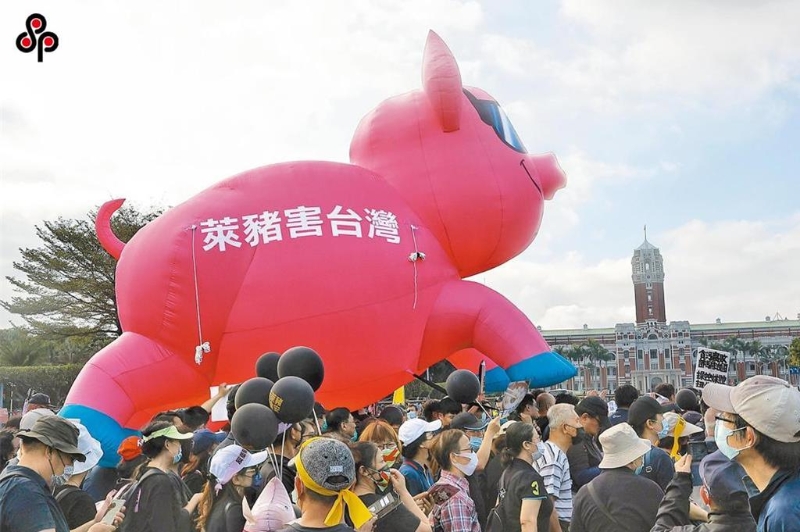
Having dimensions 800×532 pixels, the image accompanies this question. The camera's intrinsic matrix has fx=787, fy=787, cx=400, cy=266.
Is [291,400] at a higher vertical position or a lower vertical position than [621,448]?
higher

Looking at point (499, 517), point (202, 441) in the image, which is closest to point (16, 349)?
point (202, 441)

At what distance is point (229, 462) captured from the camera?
3.65m

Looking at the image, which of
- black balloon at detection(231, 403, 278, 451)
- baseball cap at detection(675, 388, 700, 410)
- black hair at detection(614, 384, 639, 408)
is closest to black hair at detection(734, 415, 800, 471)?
black balloon at detection(231, 403, 278, 451)

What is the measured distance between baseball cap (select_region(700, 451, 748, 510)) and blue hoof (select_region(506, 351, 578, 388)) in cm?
638

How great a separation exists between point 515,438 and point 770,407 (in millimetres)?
1825

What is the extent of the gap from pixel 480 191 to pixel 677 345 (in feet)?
265

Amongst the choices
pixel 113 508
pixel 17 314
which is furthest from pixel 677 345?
pixel 113 508

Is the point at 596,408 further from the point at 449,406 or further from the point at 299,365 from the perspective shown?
the point at 299,365

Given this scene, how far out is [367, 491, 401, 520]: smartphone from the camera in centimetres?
326

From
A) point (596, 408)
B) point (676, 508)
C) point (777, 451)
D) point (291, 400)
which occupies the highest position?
point (291, 400)

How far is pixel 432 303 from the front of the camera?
9.22 m

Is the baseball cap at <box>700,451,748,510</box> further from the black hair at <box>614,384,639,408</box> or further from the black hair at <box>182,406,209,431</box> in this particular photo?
the black hair at <box>182,406,209,431</box>

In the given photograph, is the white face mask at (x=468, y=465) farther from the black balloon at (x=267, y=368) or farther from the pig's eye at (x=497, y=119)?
the pig's eye at (x=497, y=119)

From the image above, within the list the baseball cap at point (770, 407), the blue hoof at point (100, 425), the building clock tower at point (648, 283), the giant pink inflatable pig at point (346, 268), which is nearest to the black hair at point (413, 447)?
the baseball cap at point (770, 407)
